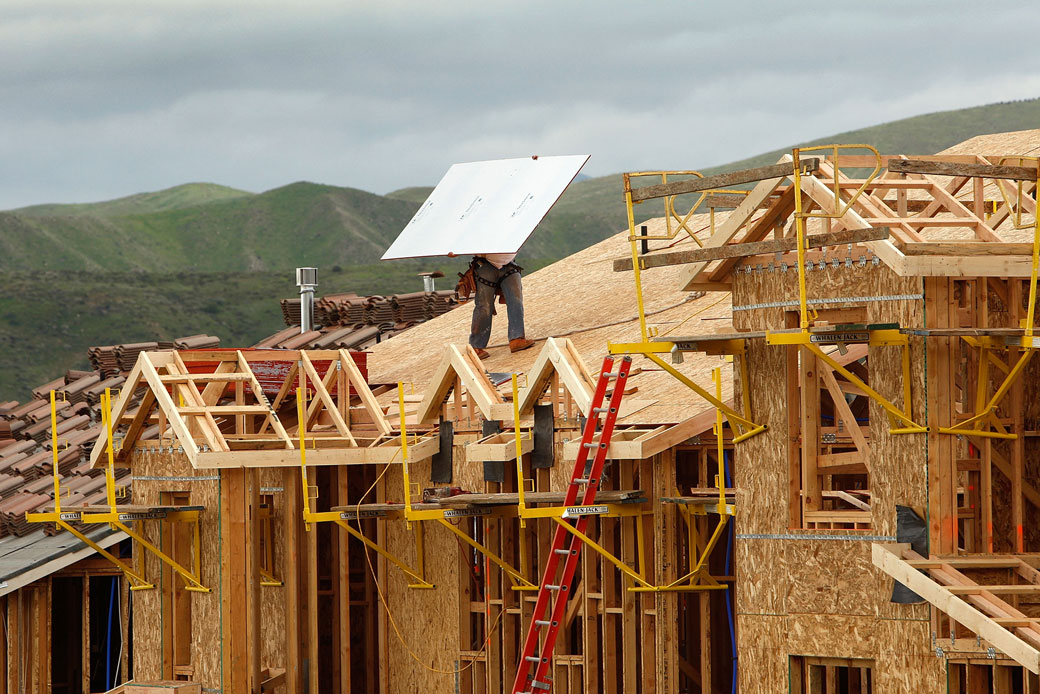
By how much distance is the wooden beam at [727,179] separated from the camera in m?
14.9

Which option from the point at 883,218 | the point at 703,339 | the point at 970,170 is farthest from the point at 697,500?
the point at 970,170

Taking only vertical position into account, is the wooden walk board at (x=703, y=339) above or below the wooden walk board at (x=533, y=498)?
above

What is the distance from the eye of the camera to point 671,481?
18.8m

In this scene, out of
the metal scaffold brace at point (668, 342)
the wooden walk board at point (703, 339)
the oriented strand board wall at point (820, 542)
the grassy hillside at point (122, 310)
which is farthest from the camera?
the grassy hillside at point (122, 310)

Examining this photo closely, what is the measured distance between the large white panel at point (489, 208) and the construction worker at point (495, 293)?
55 cm

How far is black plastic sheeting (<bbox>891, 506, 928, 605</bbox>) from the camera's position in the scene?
14.9 metres

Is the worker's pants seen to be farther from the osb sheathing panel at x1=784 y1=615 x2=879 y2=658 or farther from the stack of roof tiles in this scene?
the osb sheathing panel at x1=784 y1=615 x2=879 y2=658

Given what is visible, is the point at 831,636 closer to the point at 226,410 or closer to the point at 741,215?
the point at 741,215

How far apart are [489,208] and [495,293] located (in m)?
1.36

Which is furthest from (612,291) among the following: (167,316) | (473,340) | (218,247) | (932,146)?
(218,247)

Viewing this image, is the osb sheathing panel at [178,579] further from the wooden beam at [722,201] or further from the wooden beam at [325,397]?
the wooden beam at [722,201]

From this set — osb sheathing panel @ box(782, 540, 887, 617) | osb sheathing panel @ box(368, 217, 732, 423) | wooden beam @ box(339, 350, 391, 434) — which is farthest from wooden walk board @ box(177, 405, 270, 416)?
osb sheathing panel @ box(782, 540, 887, 617)

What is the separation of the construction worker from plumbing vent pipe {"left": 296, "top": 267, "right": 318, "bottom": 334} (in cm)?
1067

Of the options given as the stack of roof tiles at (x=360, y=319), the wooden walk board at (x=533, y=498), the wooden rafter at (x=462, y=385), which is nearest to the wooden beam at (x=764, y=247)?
the wooden walk board at (x=533, y=498)
